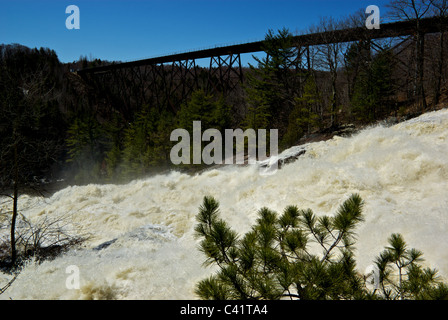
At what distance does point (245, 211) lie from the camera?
7.38m

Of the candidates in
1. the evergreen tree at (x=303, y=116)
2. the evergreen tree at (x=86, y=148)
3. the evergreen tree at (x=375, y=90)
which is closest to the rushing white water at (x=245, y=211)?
the evergreen tree at (x=303, y=116)

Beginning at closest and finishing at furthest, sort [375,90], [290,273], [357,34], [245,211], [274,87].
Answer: [290,273] < [245,211] < [375,90] < [357,34] < [274,87]

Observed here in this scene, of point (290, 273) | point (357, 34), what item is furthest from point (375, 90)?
point (290, 273)

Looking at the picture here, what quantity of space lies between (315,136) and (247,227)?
10488mm

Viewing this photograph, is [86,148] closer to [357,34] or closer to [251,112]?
[251,112]

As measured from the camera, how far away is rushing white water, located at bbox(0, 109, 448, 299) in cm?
388

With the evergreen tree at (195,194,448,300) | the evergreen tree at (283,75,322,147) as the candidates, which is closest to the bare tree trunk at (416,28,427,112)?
the evergreen tree at (283,75,322,147)

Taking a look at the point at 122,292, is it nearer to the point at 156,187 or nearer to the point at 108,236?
the point at 108,236

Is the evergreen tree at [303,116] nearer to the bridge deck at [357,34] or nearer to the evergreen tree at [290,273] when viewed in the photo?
the bridge deck at [357,34]

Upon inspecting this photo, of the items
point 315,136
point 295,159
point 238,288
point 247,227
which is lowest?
point 247,227

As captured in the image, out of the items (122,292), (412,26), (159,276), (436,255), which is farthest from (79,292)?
(412,26)

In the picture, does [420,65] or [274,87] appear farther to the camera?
[274,87]

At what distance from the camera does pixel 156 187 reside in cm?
1209

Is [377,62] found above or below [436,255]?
above
